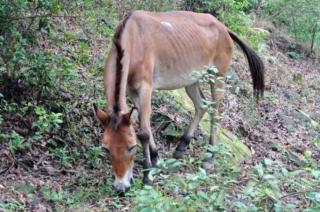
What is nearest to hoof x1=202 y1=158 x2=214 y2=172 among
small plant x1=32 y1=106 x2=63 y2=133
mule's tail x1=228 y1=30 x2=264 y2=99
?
small plant x1=32 y1=106 x2=63 y2=133

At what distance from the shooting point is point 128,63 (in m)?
6.37

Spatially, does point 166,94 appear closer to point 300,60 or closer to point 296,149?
point 296,149

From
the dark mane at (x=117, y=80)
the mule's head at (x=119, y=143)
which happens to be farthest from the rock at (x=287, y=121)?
the mule's head at (x=119, y=143)

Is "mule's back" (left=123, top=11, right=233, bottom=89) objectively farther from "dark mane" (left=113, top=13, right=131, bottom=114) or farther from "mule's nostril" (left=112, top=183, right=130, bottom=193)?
"mule's nostril" (left=112, top=183, right=130, bottom=193)

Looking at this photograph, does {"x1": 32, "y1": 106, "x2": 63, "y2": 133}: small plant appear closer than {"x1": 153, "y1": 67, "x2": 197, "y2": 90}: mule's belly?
Yes

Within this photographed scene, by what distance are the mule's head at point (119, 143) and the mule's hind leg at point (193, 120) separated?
6.31 ft

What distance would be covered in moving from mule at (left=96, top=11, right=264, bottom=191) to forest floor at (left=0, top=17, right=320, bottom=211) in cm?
34

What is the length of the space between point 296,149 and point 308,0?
713 centimetres

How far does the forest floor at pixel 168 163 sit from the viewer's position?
4254 mm

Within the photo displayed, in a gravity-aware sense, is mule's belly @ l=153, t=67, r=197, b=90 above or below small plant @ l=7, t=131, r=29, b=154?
above

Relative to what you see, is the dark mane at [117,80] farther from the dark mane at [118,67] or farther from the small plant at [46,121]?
the small plant at [46,121]

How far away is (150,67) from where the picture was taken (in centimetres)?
693

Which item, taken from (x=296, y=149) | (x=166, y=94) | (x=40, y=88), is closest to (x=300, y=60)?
(x=296, y=149)

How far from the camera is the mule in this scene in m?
5.82
